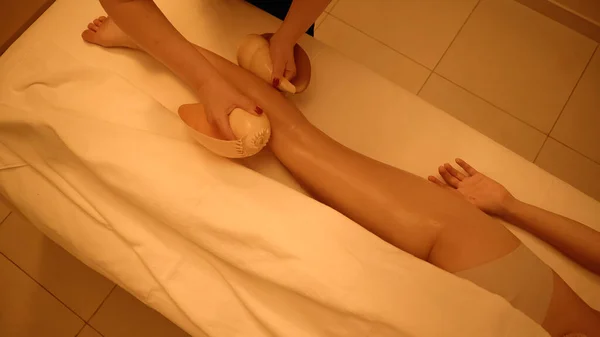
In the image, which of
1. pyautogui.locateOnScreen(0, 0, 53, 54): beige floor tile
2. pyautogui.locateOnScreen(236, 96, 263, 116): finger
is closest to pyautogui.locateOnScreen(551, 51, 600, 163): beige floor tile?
pyautogui.locateOnScreen(236, 96, 263, 116): finger

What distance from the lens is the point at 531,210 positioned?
2.52 feet

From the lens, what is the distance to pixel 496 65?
1365mm

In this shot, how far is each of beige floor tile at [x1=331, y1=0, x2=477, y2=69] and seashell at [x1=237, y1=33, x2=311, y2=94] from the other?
2.03 feet

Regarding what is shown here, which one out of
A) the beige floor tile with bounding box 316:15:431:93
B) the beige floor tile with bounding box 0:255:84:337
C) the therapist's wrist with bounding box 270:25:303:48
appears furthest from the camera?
the beige floor tile with bounding box 316:15:431:93

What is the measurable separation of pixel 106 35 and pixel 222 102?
0.96ft

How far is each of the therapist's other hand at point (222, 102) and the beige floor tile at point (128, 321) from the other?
0.57m

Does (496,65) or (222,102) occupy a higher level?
(496,65)

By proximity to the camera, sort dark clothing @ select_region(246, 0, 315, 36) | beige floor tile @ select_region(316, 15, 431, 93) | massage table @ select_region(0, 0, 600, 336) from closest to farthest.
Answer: massage table @ select_region(0, 0, 600, 336) < dark clothing @ select_region(246, 0, 315, 36) < beige floor tile @ select_region(316, 15, 431, 93)

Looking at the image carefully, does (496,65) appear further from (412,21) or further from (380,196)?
(380,196)

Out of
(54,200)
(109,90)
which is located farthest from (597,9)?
(54,200)

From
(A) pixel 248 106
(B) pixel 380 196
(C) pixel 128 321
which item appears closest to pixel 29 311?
(C) pixel 128 321

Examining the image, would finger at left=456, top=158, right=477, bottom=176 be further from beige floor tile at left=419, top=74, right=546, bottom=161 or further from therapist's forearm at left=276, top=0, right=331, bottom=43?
beige floor tile at left=419, top=74, right=546, bottom=161

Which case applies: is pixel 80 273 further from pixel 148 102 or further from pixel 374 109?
pixel 374 109

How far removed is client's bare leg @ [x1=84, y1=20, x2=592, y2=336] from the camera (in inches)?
27.8
